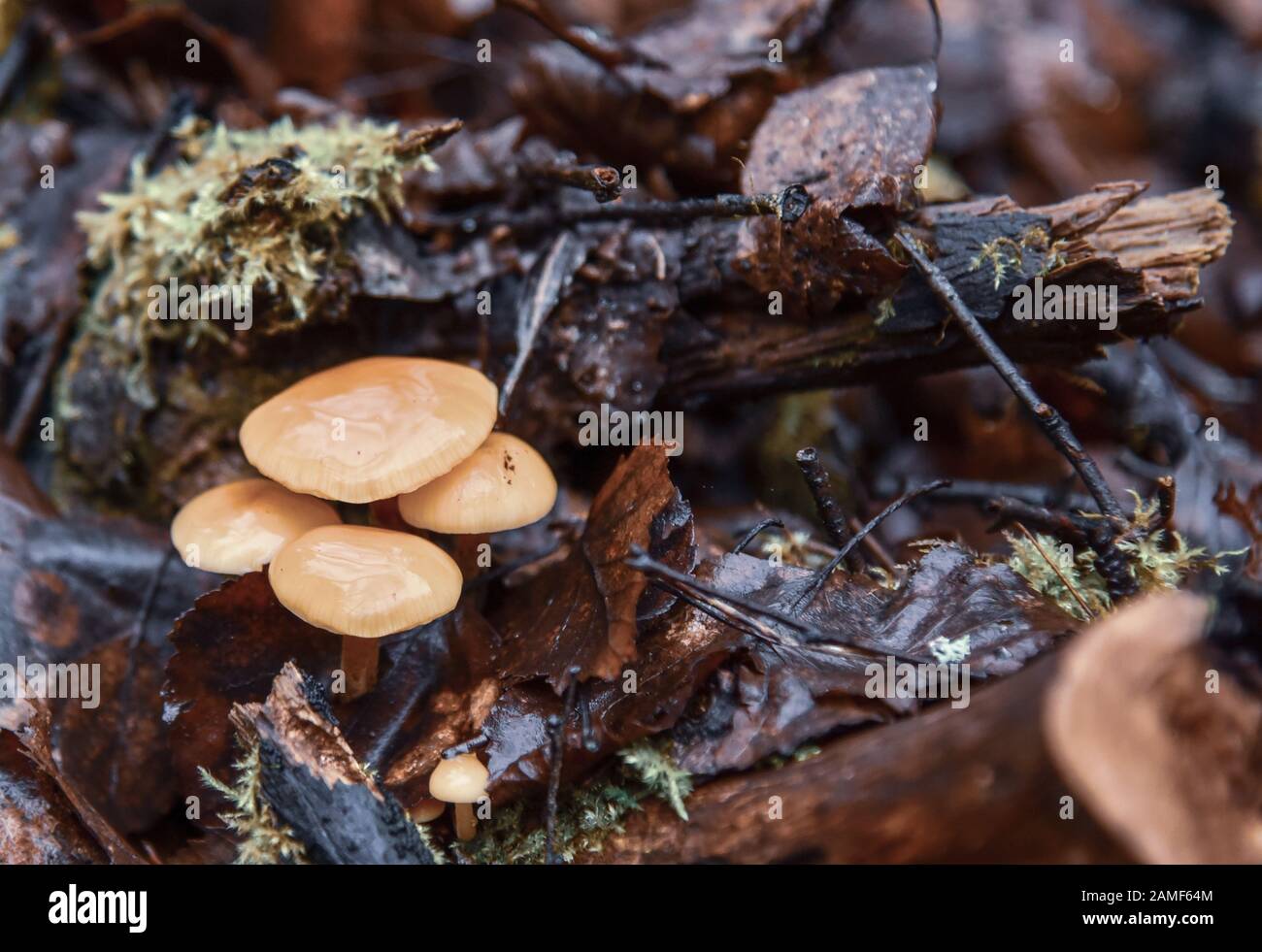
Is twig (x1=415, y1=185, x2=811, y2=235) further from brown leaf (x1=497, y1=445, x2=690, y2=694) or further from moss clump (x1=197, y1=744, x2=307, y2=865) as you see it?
moss clump (x1=197, y1=744, x2=307, y2=865)

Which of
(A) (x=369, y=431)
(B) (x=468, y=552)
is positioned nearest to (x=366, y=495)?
(A) (x=369, y=431)

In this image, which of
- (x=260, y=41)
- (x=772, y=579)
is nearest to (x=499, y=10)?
(x=260, y=41)

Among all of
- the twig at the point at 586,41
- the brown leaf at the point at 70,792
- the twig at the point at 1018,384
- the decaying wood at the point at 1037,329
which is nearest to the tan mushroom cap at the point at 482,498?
the decaying wood at the point at 1037,329

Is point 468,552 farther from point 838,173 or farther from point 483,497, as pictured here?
point 838,173

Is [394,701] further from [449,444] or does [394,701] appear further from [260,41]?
[260,41]

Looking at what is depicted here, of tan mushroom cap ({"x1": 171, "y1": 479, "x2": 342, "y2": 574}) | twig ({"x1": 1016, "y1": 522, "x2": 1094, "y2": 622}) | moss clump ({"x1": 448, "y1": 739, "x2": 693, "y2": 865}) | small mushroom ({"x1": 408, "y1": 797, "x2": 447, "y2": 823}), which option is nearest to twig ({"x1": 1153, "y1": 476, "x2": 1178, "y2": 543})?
twig ({"x1": 1016, "y1": 522, "x2": 1094, "y2": 622})
